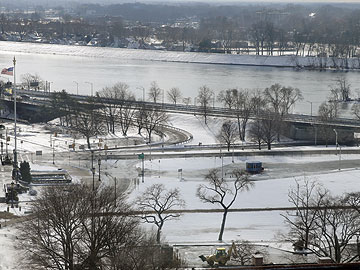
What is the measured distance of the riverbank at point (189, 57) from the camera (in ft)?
265

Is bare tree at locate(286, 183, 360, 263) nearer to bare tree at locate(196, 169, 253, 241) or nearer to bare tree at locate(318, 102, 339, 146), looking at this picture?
bare tree at locate(196, 169, 253, 241)

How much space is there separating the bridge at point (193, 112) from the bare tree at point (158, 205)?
15.5m

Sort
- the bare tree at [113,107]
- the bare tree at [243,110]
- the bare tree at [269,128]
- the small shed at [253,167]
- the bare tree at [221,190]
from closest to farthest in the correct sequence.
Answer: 1. the bare tree at [221,190]
2. the small shed at [253,167]
3. the bare tree at [269,128]
4. the bare tree at [243,110]
5. the bare tree at [113,107]

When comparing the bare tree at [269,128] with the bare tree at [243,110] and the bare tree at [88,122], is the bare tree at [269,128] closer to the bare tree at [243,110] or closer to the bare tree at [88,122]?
the bare tree at [243,110]

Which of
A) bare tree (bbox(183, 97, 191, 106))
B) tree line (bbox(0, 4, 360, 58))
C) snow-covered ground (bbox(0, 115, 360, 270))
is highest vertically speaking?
tree line (bbox(0, 4, 360, 58))

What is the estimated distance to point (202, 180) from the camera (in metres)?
27.3

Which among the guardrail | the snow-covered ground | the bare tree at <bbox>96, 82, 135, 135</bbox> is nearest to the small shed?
the snow-covered ground

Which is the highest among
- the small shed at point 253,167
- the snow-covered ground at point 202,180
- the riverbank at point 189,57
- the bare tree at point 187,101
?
the riverbank at point 189,57

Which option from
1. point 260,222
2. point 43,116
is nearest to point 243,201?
point 260,222

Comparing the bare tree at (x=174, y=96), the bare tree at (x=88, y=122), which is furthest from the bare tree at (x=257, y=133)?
the bare tree at (x=174, y=96)

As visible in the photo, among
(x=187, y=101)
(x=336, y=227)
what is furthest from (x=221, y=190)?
(x=187, y=101)

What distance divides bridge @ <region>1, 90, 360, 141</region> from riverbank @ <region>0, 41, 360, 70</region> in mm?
31924

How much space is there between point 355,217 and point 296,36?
80.1 metres

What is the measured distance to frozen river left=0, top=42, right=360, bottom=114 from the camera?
6169 cm
